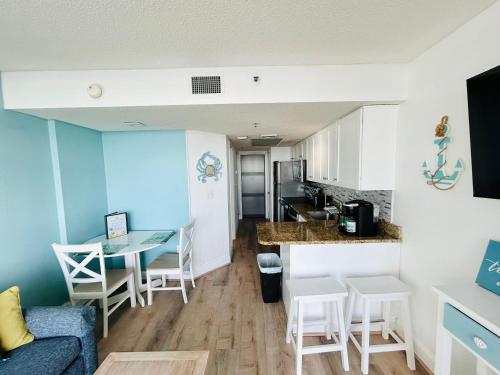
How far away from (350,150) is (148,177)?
8.42ft

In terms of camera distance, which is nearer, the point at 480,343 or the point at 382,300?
the point at 480,343

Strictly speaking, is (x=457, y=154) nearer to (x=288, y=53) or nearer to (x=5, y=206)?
(x=288, y=53)

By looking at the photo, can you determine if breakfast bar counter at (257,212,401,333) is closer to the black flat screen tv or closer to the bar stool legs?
the bar stool legs

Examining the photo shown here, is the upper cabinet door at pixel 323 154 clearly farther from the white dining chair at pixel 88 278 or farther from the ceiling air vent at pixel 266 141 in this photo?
the white dining chair at pixel 88 278

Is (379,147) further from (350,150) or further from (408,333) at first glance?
(408,333)

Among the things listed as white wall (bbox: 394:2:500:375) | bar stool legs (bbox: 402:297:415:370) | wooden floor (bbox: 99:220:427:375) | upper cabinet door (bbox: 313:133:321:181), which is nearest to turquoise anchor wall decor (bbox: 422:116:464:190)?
white wall (bbox: 394:2:500:375)

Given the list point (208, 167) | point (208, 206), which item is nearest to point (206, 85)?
point (208, 167)

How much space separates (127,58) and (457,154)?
2328 mm

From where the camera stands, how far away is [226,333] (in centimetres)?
204

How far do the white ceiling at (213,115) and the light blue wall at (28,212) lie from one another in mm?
238

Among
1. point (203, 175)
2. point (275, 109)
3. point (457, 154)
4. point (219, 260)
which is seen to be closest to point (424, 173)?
point (457, 154)

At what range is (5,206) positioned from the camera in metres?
1.78

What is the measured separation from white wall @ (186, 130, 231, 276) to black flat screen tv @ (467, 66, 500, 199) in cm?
268

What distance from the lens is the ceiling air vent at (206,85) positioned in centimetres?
176
